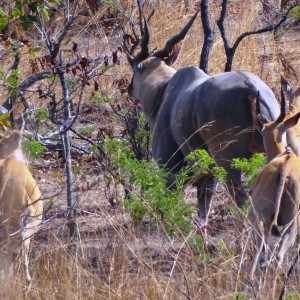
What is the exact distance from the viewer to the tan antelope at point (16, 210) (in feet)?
19.6

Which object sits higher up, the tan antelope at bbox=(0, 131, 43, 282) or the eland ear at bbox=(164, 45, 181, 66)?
the eland ear at bbox=(164, 45, 181, 66)

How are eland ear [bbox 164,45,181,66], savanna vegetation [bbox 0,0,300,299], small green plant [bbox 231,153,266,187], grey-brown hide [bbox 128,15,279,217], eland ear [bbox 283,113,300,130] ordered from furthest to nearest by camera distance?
eland ear [bbox 164,45,181,66], grey-brown hide [bbox 128,15,279,217], small green plant [bbox 231,153,266,187], eland ear [bbox 283,113,300,130], savanna vegetation [bbox 0,0,300,299]

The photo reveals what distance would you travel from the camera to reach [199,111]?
25.4 feet

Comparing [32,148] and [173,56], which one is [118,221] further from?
[173,56]

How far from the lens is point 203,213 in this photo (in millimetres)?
8250

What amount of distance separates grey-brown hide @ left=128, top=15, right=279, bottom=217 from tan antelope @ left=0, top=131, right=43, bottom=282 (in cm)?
155

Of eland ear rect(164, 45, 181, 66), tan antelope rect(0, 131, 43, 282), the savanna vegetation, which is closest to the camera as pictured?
the savanna vegetation

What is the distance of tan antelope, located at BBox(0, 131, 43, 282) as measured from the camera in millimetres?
5977

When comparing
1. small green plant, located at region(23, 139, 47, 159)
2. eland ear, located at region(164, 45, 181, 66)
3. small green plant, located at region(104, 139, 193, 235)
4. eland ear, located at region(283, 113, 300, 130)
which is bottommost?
small green plant, located at region(104, 139, 193, 235)

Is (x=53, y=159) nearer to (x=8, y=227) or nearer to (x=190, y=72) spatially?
(x=190, y=72)

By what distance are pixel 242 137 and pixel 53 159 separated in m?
2.57

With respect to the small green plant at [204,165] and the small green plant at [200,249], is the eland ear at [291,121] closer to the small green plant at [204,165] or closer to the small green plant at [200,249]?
the small green plant at [204,165]

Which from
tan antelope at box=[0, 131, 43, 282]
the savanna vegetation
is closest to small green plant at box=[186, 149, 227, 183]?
the savanna vegetation

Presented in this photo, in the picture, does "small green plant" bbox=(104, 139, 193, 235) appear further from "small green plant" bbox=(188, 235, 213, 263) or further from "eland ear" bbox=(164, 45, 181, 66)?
"eland ear" bbox=(164, 45, 181, 66)
